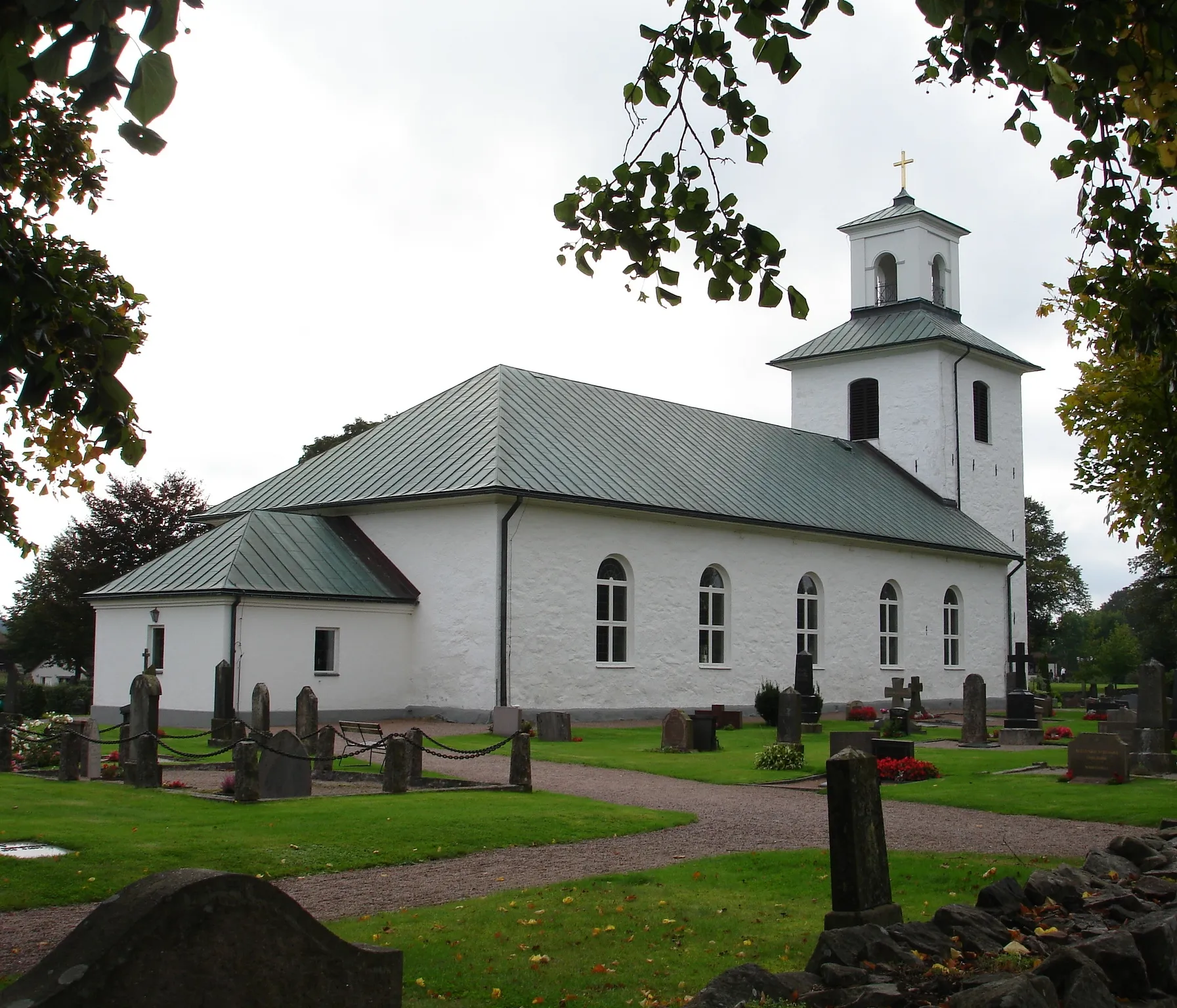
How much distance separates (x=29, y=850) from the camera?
33.7 feet

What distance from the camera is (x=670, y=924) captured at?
7879 mm

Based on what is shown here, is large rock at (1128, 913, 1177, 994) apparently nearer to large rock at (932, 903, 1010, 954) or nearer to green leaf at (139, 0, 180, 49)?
large rock at (932, 903, 1010, 954)

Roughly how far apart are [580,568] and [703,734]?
6554mm

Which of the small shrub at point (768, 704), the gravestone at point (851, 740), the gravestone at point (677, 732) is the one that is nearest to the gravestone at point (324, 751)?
the gravestone at point (677, 732)

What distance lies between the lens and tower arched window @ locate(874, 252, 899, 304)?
42562 millimetres

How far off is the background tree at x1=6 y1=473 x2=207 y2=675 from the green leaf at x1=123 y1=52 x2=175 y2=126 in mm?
37815

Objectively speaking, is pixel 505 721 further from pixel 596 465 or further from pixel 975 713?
pixel 975 713

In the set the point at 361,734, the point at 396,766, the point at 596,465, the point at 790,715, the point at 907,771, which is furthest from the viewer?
the point at 596,465

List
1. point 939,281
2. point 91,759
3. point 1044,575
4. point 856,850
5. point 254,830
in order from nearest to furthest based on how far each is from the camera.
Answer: point 856,850 < point 254,830 < point 91,759 < point 939,281 < point 1044,575

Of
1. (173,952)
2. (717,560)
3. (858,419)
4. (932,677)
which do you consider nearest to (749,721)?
(717,560)

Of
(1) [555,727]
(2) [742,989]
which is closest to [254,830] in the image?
(2) [742,989]

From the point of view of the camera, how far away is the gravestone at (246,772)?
13.4 meters

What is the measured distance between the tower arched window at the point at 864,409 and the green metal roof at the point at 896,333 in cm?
129

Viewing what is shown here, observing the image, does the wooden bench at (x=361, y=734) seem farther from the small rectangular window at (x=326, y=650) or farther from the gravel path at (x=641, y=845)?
the small rectangular window at (x=326, y=650)
